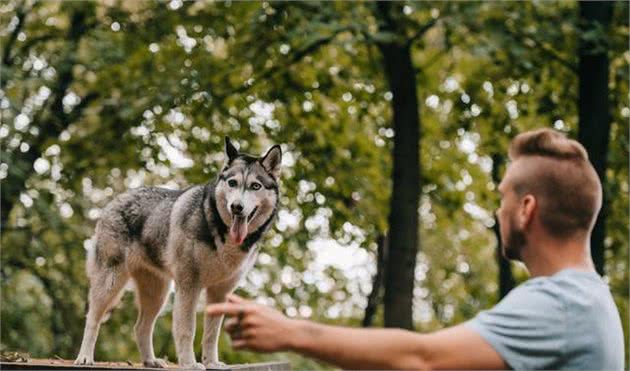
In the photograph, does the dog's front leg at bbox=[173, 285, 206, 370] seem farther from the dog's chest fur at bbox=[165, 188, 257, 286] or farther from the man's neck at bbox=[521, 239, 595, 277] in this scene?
the man's neck at bbox=[521, 239, 595, 277]

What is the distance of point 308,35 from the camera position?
42.7ft

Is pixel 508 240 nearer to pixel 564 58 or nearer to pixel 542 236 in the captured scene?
pixel 542 236

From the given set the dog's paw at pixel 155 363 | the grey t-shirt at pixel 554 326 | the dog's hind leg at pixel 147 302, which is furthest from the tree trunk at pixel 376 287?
the grey t-shirt at pixel 554 326

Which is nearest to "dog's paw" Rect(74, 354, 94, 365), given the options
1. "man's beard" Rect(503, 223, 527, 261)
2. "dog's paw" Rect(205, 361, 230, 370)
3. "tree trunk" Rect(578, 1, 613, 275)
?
"dog's paw" Rect(205, 361, 230, 370)

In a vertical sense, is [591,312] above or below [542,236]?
below

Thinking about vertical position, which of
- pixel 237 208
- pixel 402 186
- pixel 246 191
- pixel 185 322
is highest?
pixel 402 186

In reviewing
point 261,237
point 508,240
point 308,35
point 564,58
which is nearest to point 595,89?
point 564,58

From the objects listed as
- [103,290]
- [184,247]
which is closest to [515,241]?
[184,247]

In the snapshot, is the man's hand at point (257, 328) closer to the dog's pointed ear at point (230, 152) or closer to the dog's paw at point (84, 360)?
the dog's pointed ear at point (230, 152)

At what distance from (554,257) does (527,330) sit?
32cm

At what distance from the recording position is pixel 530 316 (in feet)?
8.25

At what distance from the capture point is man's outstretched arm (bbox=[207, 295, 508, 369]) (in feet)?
7.89

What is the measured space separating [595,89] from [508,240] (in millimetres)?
11916

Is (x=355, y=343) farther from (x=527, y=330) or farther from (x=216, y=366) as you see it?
(x=216, y=366)
